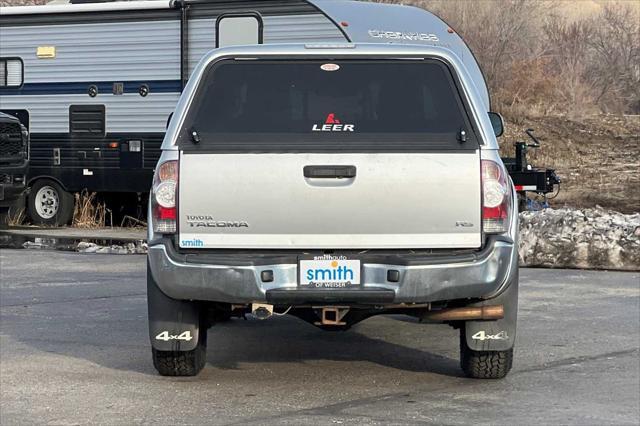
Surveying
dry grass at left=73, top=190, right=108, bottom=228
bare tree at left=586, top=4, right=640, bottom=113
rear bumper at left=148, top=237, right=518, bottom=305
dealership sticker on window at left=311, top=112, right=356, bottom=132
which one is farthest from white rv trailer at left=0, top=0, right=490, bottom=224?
bare tree at left=586, top=4, right=640, bottom=113

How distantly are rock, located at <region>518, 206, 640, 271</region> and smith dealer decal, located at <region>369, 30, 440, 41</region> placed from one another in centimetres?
379

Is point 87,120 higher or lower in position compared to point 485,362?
higher

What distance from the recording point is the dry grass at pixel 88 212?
20.7 meters

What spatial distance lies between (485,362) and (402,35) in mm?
10481

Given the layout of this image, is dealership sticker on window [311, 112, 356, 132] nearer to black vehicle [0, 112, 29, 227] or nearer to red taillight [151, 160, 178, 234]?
red taillight [151, 160, 178, 234]

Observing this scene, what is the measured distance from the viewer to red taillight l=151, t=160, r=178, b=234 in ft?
24.2

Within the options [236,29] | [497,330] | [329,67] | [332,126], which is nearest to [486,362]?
[497,330]

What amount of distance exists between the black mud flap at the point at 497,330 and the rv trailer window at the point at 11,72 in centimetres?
1440

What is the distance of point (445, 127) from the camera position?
7.60m

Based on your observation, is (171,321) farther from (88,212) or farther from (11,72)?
(11,72)

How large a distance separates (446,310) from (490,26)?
33950 mm

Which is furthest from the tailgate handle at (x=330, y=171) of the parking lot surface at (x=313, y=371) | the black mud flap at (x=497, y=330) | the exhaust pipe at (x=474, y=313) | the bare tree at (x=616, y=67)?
the bare tree at (x=616, y=67)

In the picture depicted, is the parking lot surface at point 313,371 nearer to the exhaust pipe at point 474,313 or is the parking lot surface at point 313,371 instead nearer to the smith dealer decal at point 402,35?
the exhaust pipe at point 474,313

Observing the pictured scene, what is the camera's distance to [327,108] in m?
7.73
